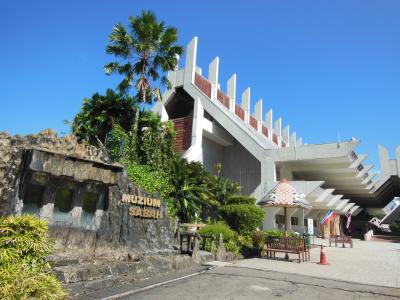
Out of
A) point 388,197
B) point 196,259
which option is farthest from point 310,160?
point 388,197

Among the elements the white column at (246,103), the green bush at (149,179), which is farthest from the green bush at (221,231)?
the white column at (246,103)

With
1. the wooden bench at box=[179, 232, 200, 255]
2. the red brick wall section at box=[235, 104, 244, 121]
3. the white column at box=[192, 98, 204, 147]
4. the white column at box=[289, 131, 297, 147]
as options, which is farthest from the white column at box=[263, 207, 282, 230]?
the white column at box=[289, 131, 297, 147]

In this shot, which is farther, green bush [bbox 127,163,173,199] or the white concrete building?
the white concrete building

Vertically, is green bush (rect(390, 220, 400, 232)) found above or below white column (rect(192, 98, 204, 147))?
below

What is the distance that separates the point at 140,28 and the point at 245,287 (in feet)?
52.9

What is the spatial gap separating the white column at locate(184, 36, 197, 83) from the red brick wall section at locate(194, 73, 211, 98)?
600 mm

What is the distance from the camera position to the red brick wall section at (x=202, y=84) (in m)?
31.4

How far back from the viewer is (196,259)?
1089cm

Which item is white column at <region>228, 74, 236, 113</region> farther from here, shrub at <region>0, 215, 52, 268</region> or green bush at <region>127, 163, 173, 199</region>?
shrub at <region>0, 215, 52, 268</region>

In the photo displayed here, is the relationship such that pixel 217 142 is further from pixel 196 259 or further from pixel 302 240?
pixel 196 259

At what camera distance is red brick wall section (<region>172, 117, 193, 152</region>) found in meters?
29.8

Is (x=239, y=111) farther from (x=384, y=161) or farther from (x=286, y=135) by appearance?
(x=384, y=161)

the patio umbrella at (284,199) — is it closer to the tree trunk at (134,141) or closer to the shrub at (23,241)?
the tree trunk at (134,141)

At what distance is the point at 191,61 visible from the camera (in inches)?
1222
